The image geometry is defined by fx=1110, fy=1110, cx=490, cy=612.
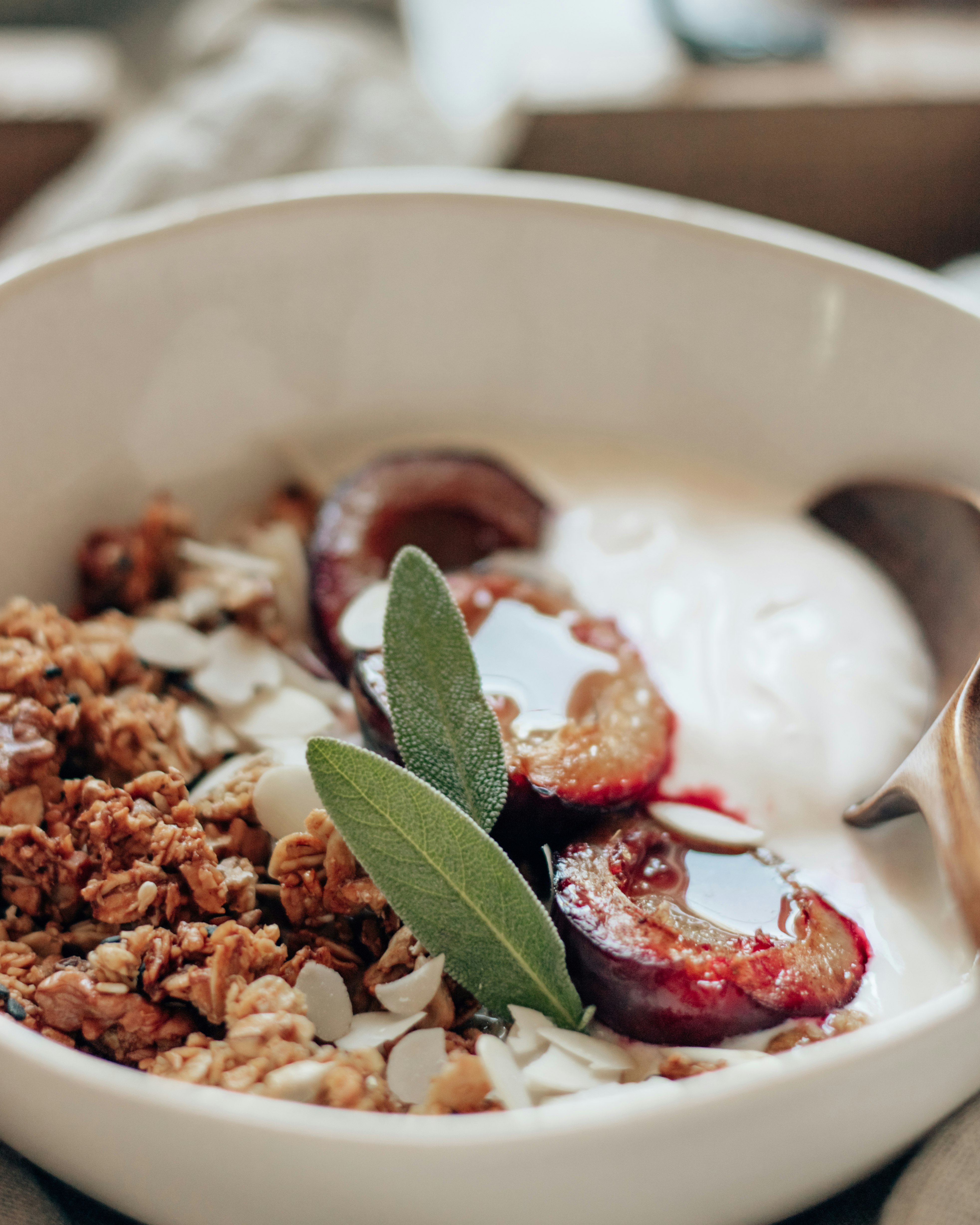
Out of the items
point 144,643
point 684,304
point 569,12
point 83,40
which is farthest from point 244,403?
point 569,12

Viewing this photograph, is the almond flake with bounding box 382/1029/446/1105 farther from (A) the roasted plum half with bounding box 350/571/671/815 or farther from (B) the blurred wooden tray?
(B) the blurred wooden tray

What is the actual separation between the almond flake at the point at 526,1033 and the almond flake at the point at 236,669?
31 cm

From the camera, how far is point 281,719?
0.79 m

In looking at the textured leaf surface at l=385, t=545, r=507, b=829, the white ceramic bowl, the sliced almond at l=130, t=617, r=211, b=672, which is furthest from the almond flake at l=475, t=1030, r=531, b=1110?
the white ceramic bowl

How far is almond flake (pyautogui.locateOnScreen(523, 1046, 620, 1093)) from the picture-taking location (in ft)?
1.91

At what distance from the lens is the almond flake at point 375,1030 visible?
603 mm

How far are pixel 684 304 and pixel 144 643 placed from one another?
1.82 ft

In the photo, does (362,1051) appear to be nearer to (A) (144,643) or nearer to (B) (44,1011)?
(B) (44,1011)

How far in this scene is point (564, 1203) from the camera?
48 cm

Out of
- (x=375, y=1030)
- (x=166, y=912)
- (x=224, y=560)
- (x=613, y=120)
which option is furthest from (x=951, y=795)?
(x=613, y=120)

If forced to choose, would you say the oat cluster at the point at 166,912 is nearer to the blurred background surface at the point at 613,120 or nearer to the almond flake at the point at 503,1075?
the almond flake at the point at 503,1075

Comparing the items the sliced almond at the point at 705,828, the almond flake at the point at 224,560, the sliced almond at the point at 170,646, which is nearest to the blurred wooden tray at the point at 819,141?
the almond flake at the point at 224,560

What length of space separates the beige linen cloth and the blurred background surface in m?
0.96

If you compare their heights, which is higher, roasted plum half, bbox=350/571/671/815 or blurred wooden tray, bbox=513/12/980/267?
blurred wooden tray, bbox=513/12/980/267
